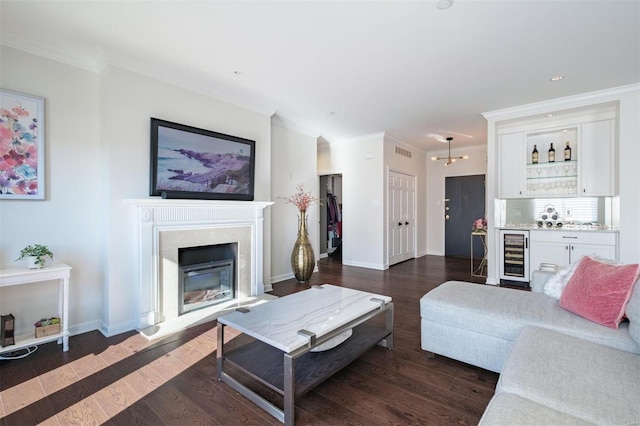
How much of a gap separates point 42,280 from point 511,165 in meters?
5.87

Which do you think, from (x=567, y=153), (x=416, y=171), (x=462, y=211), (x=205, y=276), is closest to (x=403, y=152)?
(x=416, y=171)

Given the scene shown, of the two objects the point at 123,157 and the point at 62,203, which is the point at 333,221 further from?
A: the point at 62,203

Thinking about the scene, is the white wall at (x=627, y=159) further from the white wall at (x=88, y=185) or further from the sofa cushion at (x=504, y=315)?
the white wall at (x=88, y=185)

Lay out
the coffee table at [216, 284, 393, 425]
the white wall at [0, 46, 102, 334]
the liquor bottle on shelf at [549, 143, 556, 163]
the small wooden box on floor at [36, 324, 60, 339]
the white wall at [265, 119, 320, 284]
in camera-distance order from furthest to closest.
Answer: the white wall at [265, 119, 320, 284] < the liquor bottle on shelf at [549, 143, 556, 163] < the white wall at [0, 46, 102, 334] < the small wooden box on floor at [36, 324, 60, 339] < the coffee table at [216, 284, 393, 425]

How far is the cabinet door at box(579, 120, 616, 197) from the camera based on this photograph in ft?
13.4

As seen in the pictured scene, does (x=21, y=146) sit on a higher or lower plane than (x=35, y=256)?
higher

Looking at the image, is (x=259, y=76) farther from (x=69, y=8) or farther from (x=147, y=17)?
(x=69, y=8)

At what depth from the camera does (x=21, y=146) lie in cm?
263

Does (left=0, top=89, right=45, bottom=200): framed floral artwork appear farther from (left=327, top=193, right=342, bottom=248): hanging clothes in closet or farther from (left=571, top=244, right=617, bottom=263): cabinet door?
(left=571, top=244, right=617, bottom=263): cabinet door

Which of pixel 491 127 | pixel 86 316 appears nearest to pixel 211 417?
pixel 86 316

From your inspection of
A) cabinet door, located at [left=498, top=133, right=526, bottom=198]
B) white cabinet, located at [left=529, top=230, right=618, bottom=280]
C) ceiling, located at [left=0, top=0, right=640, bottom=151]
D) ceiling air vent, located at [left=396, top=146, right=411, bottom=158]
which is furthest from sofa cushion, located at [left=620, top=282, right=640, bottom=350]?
ceiling air vent, located at [left=396, top=146, right=411, bottom=158]

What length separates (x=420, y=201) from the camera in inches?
295

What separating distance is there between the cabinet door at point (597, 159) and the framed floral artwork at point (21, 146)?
6.35m

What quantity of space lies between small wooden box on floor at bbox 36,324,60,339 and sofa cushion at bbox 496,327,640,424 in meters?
3.25
